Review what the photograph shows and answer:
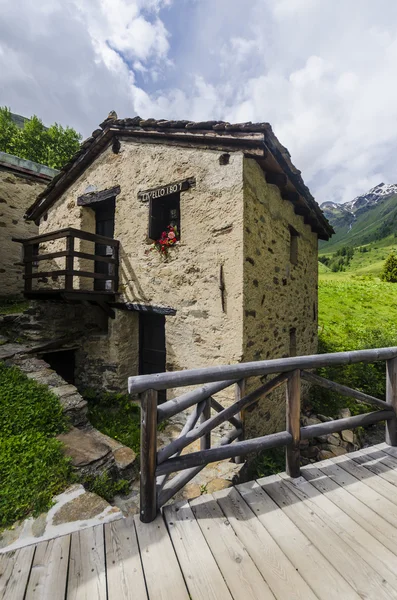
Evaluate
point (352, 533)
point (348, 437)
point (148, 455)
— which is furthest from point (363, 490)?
point (348, 437)

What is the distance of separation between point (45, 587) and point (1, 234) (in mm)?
10105

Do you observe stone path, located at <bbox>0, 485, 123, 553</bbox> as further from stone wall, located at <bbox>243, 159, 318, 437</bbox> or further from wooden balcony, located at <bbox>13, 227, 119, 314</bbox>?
wooden balcony, located at <bbox>13, 227, 119, 314</bbox>

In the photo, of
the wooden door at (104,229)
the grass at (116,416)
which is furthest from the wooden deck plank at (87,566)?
the wooden door at (104,229)

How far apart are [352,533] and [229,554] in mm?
898

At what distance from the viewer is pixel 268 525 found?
1.93 m

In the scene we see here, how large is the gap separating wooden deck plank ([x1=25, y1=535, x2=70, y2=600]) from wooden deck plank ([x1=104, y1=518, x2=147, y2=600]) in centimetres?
25

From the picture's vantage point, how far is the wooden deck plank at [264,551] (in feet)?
4.89

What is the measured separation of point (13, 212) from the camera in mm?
9172

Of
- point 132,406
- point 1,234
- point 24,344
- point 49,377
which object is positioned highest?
point 1,234

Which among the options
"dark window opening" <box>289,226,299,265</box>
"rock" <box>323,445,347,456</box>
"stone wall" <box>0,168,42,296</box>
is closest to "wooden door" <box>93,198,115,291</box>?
"stone wall" <box>0,168,42,296</box>

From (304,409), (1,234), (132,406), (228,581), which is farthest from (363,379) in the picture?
(1,234)

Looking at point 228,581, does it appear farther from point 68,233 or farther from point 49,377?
point 68,233

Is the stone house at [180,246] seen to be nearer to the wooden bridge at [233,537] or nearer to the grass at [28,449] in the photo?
the grass at [28,449]

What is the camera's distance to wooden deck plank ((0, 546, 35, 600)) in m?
1.51
